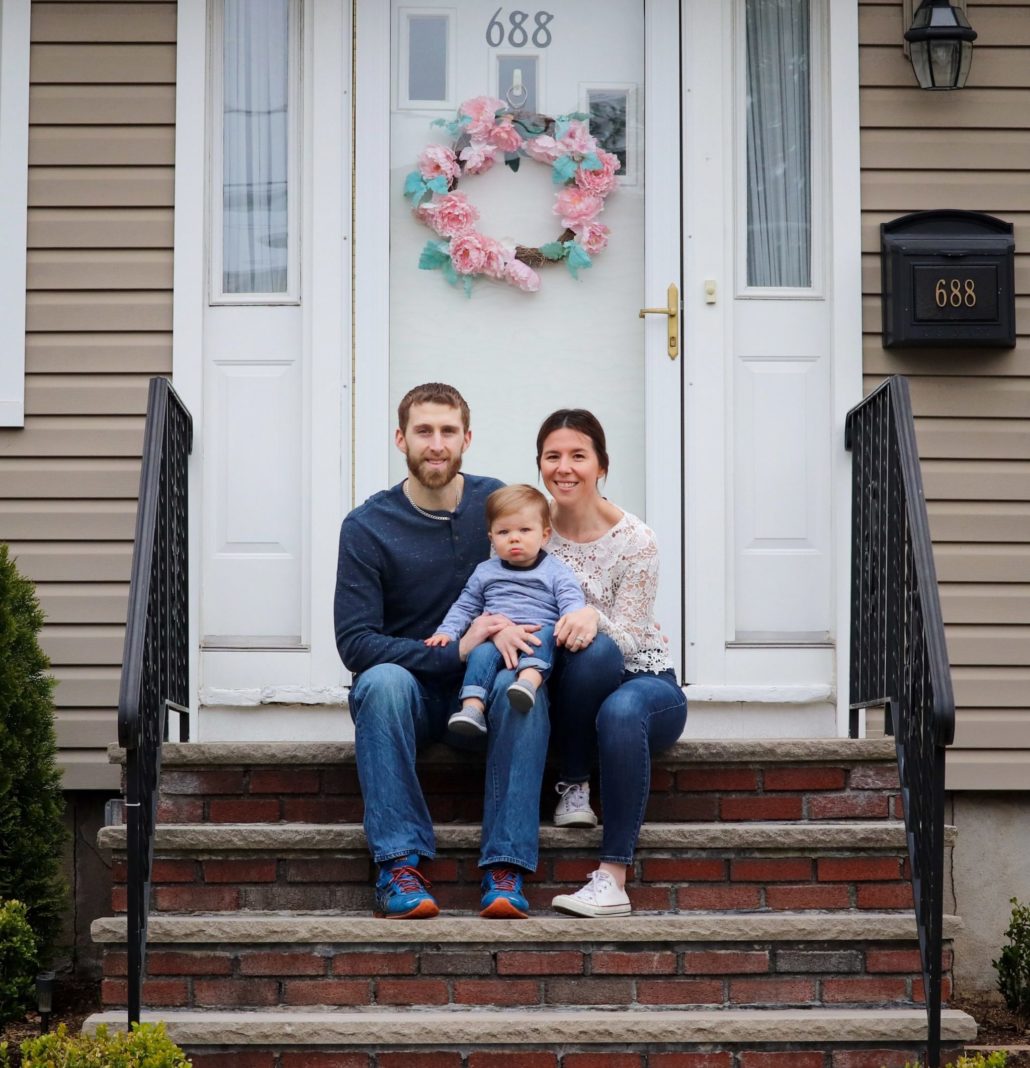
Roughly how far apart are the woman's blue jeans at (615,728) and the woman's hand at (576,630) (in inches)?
1.3

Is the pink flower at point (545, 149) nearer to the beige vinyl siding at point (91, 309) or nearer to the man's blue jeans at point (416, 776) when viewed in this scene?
the beige vinyl siding at point (91, 309)

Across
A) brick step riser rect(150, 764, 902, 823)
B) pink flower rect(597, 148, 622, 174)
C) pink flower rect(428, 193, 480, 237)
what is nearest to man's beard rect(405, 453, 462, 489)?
brick step riser rect(150, 764, 902, 823)

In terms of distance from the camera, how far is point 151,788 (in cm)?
382

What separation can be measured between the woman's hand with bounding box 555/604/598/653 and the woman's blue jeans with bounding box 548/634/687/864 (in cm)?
Answer: 3

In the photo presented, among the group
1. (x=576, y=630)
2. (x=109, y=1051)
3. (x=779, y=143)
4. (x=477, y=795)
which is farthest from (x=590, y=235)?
(x=109, y=1051)

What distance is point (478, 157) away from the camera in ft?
15.8

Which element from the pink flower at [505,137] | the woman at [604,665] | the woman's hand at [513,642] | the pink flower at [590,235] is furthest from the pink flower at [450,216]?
the woman's hand at [513,642]

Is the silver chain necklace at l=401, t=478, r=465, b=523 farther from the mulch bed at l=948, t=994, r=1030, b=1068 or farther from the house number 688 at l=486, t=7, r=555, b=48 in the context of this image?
the mulch bed at l=948, t=994, r=1030, b=1068

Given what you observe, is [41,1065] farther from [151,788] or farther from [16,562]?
[16,562]

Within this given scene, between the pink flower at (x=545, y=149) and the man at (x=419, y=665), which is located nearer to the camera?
the man at (x=419, y=665)

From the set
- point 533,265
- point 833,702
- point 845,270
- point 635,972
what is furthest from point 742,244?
point 635,972

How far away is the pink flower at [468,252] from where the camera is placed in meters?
4.77

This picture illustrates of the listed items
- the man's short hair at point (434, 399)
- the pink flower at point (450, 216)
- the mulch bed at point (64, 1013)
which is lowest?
the mulch bed at point (64, 1013)

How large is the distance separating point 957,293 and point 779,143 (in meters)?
0.73
